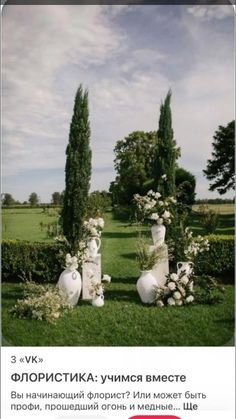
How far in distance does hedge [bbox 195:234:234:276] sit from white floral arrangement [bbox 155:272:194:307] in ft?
4.19

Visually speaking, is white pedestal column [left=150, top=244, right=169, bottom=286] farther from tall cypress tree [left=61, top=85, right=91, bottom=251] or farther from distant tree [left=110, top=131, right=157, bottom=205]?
distant tree [left=110, top=131, right=157, bottom=205]

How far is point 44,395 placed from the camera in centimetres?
338

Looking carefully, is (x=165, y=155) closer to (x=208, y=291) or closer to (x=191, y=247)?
(x=191, y=247)

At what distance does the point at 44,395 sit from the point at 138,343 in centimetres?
147

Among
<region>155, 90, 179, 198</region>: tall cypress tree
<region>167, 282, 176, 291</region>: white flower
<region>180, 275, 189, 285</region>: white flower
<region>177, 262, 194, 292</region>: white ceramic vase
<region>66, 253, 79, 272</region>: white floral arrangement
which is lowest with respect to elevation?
<region>167, 282, 176, 291</region>: white flower

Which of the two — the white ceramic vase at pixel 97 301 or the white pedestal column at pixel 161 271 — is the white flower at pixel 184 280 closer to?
the white pedestal column at pixel 161 271

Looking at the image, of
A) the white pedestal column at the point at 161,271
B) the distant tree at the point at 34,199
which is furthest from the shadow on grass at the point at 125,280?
the distant tree at the point at 34,199

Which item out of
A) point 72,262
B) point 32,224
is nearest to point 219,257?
point 72,262

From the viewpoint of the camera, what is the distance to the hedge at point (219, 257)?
26.2 feet

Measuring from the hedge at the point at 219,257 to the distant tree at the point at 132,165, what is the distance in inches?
130

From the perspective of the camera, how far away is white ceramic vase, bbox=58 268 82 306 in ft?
21.6

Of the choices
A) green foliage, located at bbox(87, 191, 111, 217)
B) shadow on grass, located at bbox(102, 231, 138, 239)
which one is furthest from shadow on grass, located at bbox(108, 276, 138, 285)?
shadow on grass, located at bbox(102, 231, 138, 239)

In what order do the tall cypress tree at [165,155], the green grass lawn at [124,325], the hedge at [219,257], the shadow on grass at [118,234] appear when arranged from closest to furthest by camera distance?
the green grass lawn at [124,325] < the hedge at [219,257] < the tall cypress tree at [165,155] < the shadow on grass at [118,234]

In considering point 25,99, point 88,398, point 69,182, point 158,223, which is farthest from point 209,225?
point 88,398
